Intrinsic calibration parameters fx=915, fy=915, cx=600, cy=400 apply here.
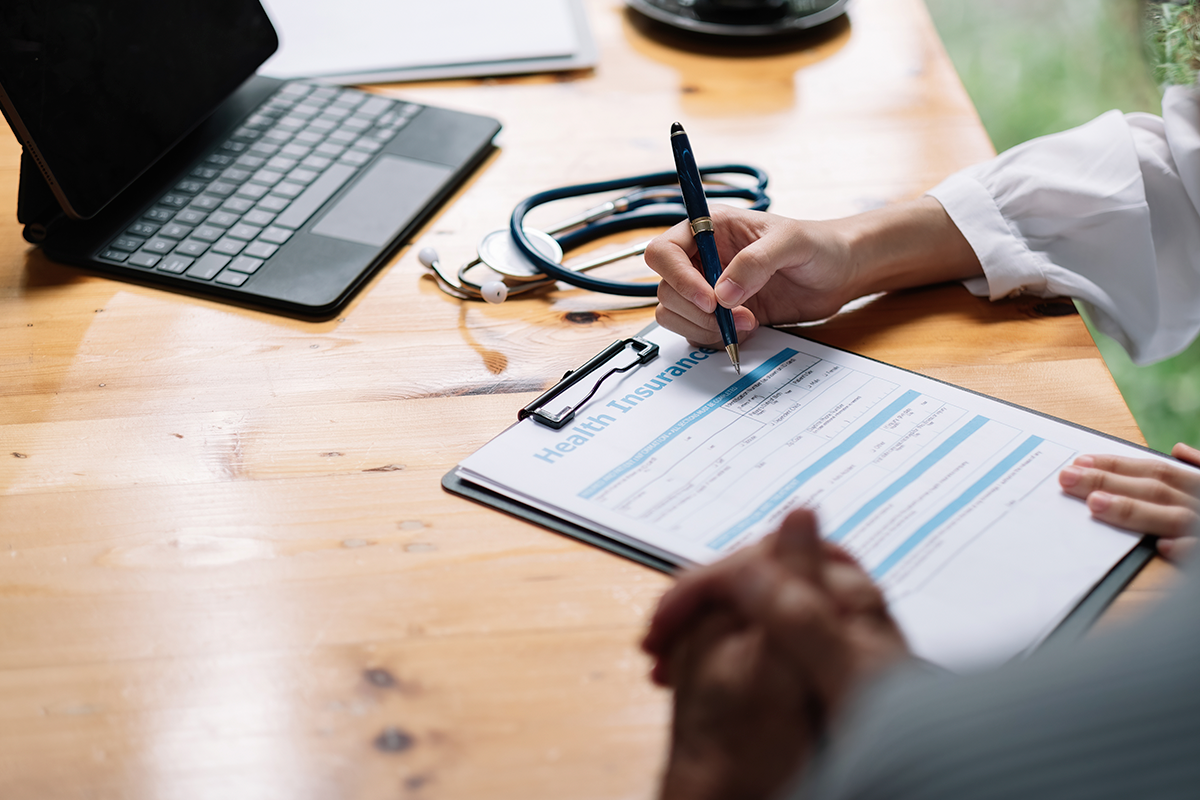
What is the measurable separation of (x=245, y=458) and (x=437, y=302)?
0.22 metres

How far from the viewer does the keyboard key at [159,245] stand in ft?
2.64

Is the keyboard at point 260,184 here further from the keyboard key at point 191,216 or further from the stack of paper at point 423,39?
the stack of paper at point 423,39

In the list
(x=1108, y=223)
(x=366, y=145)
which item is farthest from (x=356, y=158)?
(x=1108, y=223)

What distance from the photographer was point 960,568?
0.52 m

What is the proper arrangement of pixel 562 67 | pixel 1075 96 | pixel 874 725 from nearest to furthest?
pixel 874 725
pixel 562 67
pixel 1075 96

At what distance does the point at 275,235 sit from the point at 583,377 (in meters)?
0.33

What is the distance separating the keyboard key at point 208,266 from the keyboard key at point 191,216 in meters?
0.05

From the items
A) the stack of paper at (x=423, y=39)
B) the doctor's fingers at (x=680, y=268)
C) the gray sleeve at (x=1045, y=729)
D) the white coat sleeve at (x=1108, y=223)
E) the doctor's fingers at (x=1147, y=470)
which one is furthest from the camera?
the stack of paper at (x=423, y=39)

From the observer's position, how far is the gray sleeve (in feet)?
1.12

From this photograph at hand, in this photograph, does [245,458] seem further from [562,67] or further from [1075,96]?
[1075,96]

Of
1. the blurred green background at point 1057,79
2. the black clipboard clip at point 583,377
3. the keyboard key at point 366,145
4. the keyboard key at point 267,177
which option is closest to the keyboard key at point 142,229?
the keyboard key at point 267,177

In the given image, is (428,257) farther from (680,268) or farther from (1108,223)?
(1108,223)

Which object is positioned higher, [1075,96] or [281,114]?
[281,114]

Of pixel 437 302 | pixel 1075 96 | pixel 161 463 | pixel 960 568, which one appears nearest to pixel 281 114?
pixel 437 302
